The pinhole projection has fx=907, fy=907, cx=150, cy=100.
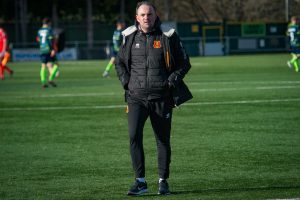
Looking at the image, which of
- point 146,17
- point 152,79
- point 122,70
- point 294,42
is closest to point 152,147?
point 122,70

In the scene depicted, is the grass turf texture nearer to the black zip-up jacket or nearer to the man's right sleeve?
the black zip-up jacket

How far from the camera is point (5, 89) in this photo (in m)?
30.4

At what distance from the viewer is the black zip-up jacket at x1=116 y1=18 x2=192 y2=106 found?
9883 millimetres

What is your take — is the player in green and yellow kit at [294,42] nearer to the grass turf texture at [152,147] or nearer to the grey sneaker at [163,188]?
the grass turf texture at [152,147]

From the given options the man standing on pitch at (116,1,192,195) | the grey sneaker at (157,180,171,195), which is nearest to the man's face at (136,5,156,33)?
the man standing on pitch at (116,1,192,195)

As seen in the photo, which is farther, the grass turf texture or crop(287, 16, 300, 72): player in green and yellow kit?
crop(287, 16, 300, 72): player in green and yellow kit

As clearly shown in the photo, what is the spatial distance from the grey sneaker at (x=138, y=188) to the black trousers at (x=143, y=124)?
0.29 feet

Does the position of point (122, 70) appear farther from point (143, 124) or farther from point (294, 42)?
point (294, 42)

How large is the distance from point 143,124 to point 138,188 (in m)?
0.71

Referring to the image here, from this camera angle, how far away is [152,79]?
9945 mm

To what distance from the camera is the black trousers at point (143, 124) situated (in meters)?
10.0

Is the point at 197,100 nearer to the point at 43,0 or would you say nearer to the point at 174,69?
the point at 174,69

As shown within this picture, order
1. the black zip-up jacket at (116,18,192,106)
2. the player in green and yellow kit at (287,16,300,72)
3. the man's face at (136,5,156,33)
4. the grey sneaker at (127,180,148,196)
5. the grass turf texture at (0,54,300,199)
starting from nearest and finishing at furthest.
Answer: the man's face at (136,5,156,33)
the black zip-up jacket at (116,18,192,106)
the grey sneaker at (127,180,148,196)
the grass turf texture at (0,54,300,199)
the player in green and yellow kit at (287,16,300,72)

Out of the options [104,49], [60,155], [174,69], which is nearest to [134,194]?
[174,69]
